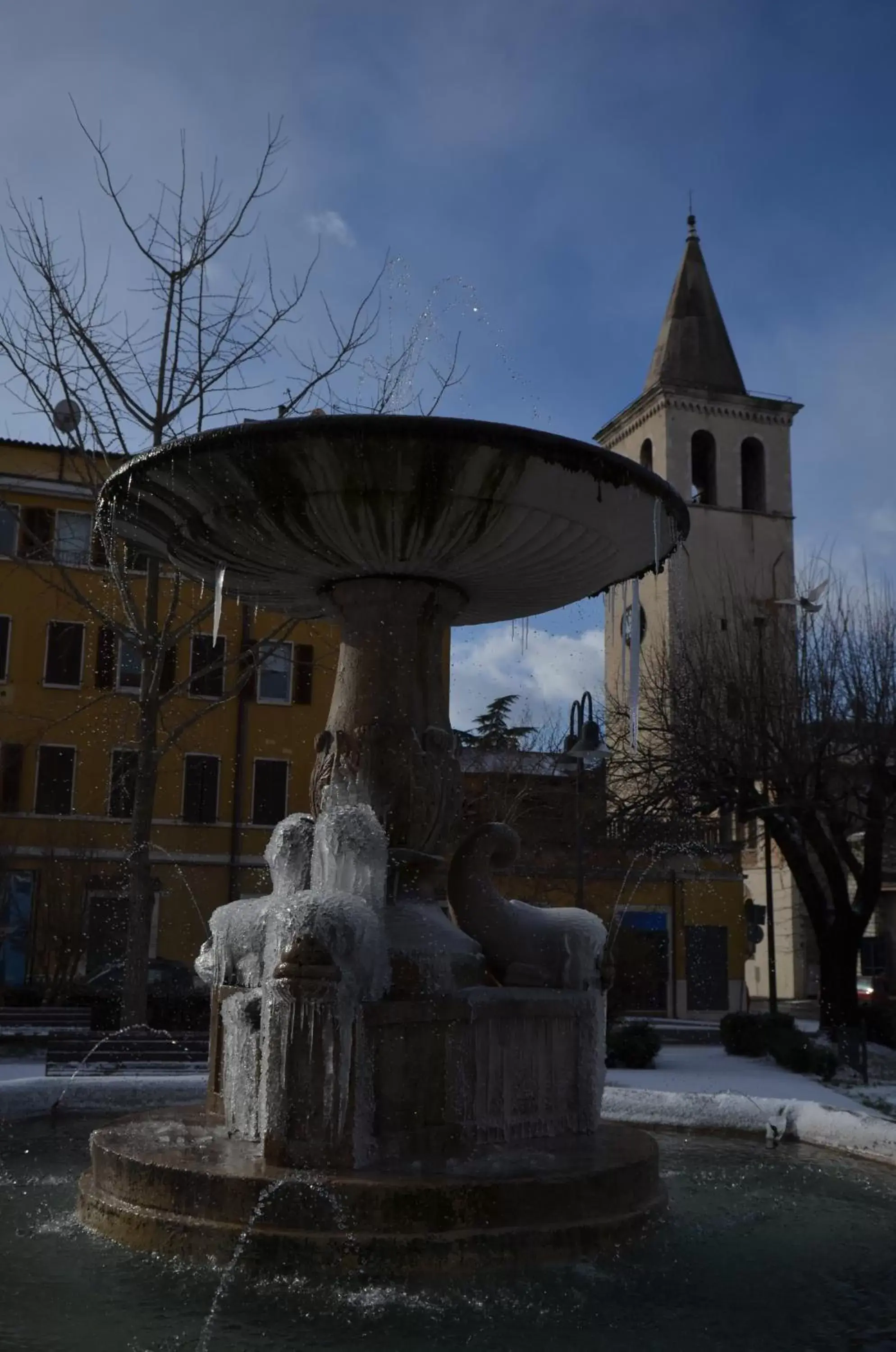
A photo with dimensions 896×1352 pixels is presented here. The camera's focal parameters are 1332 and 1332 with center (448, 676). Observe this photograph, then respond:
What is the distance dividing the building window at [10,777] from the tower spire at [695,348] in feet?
110

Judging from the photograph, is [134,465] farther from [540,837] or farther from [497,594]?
[540,837]

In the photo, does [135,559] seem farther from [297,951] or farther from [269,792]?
[269,792]

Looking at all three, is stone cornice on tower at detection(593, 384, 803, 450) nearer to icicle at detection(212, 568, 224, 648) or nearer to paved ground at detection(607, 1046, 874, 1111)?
paved ground at detection(607, 1046, 874, 1111)

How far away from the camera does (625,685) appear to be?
35.2 m

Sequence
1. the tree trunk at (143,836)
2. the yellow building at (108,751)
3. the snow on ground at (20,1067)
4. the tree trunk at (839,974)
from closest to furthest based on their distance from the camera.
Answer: the snow on ground at (20,1067) → the tree trunk at (143,836) → the tree trunk at (839,974) → the yellow building at (108,751)

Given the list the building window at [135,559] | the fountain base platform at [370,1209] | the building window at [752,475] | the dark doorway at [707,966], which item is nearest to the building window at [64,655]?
the building window at [135,559]

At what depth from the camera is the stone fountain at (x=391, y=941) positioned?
16.6 feet

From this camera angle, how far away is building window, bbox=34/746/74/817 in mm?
31375

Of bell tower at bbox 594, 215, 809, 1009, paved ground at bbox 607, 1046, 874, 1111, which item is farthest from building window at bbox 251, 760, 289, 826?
bell tower at bbox 594, 215, 809, 1009

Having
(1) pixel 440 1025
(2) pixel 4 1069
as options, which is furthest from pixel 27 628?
(1) pixel 440 1025

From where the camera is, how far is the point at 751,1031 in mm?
16594

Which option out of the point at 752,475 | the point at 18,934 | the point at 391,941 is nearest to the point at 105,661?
the point at 18,934

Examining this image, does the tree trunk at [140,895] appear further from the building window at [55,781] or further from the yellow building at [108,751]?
the building window at [55,781]

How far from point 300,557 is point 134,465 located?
103cm
